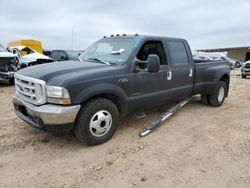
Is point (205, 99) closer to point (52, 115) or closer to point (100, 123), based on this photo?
point (100, 123)

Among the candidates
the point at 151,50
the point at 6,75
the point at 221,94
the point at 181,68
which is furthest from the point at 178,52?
the point at 6,75

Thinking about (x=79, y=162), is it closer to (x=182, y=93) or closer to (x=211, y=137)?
(x=211, y=137)

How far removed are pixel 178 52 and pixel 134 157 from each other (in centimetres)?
280

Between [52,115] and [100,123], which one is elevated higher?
[52,115]

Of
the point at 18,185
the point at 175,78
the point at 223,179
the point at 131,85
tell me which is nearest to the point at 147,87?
the point at 131,85

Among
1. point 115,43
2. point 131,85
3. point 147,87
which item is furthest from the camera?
point 115,43

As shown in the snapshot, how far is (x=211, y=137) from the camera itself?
4.02 meters

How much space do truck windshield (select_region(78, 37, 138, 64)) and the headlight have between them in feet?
3.89

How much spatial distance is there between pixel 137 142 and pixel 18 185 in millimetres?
1897

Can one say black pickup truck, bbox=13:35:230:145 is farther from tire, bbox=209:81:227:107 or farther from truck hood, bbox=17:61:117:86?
tire, bbox=209:81:227:107

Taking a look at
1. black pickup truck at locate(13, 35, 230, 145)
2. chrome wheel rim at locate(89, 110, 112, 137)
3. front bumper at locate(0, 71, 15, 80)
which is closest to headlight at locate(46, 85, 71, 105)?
black pickup truck at locate(13, 35, 230, 145)

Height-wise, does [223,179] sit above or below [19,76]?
below

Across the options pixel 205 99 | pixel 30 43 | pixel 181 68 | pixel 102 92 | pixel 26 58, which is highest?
pixel 30 43

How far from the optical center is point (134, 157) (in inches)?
128
